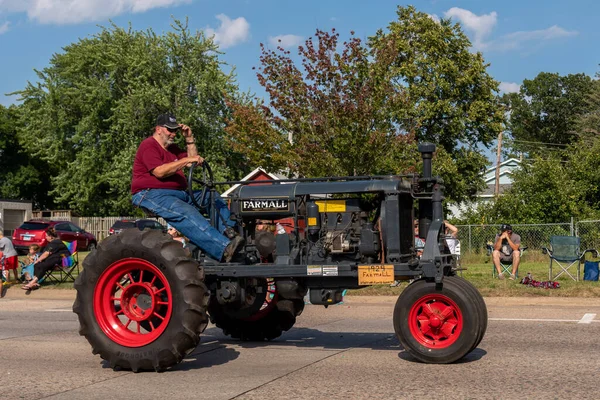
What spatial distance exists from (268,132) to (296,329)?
18.6 meters

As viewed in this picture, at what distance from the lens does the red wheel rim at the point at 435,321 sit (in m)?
8.02

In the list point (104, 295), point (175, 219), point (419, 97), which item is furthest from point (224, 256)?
point (419, 97)

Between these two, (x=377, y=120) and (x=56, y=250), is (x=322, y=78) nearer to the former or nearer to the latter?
(x=377, y=120)

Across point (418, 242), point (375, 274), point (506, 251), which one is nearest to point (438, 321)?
point (375, 274)

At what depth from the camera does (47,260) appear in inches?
800

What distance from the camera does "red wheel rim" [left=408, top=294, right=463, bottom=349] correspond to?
8.02m

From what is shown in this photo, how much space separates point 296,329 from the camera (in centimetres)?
1149

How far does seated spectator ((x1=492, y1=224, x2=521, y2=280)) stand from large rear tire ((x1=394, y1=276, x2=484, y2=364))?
12831mm

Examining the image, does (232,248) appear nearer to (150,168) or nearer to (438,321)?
(150,168)

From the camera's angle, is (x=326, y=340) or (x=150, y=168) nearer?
(x=150, y=168)

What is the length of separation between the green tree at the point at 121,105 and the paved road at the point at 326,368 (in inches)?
1508

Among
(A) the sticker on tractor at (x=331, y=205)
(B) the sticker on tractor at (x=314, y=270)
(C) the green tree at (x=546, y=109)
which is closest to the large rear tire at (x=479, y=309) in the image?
(B) the sticker on tractor at (x=314, y=270)

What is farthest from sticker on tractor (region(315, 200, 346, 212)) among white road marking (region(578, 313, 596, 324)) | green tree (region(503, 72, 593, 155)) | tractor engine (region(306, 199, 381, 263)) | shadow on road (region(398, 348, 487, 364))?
green tree (region(503, 72, 593, 155))

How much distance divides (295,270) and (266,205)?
3.29ft
